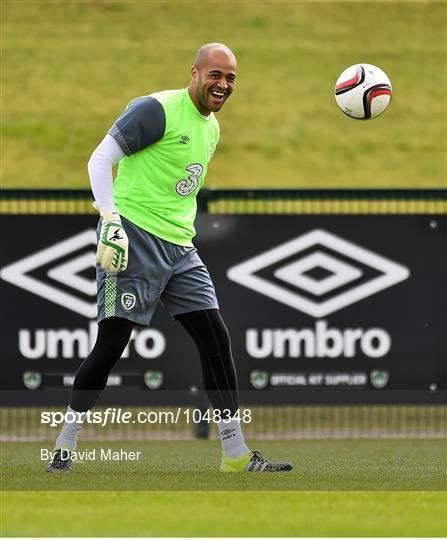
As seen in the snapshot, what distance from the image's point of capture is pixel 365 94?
8.84 meters

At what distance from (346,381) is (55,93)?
13739 millimetres

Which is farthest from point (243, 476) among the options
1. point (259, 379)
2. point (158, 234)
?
point (259, 379)

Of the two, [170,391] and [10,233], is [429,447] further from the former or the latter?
[10,233]

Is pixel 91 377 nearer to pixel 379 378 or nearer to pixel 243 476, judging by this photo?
pixel 243 476

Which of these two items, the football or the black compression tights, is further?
the football

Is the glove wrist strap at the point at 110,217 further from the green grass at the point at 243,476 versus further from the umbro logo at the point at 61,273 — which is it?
the umbro logo at the point at 61,273

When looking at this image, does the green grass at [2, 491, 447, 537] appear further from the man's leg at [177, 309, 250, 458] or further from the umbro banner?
the umbro banner

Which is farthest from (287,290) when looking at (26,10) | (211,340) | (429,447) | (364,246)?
(26,10)

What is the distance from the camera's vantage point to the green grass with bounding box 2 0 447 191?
21484 mm

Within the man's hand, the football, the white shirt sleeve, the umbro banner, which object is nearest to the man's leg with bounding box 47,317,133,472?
the man's hand

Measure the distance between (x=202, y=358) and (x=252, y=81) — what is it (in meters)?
17.3

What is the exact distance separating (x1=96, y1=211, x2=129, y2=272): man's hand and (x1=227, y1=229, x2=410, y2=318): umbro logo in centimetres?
358

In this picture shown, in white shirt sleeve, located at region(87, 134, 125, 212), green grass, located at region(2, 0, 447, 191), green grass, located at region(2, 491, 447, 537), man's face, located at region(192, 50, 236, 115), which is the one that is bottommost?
green grass, located at region(2, 491, 447, 537)

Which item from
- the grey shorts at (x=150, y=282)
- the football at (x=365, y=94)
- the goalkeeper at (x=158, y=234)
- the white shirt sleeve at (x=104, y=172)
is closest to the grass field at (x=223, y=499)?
the goalkeeper at (x=158, y=234)
